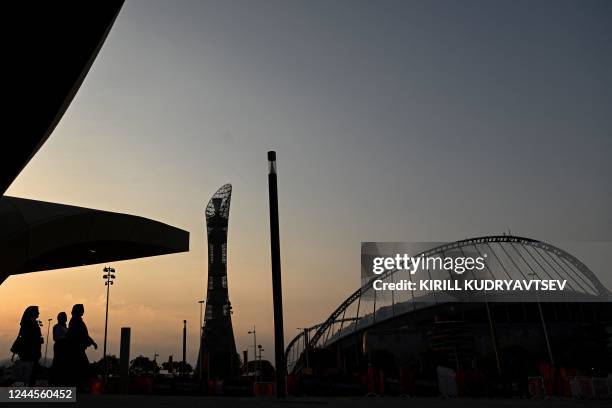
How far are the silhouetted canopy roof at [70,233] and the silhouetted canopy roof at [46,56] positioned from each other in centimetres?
1726

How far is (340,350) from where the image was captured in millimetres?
88062

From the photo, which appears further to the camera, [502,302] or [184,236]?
[502,302]

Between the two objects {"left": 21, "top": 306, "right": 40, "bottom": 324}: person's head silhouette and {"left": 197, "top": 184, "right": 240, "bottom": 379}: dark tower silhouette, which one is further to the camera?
{"left": 197, "top": 184, "right": 240, "bottom": 379}: dark tower silhouette

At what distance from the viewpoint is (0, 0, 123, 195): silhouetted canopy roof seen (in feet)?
15.5

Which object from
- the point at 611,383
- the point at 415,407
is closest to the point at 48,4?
the point at 415,407

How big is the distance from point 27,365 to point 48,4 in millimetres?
13741

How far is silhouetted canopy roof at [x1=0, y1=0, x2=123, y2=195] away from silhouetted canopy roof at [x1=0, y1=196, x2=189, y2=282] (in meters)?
17.3

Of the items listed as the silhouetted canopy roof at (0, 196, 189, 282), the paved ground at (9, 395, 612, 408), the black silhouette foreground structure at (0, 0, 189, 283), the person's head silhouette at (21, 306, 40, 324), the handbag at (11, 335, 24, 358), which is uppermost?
the silhouetted canopy roof at (0, 196, 189, 282)

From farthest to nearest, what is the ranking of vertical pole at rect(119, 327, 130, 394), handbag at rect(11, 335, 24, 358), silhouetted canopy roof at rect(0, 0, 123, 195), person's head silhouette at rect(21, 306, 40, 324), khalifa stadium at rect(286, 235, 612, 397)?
khalifa stadium at rect(286, 235, 612, 397) < vertical pole at rect(119, 327, 130, 394) < person's head silhouette at rect(21, 306, 40, 324) < handbag at rect(11, 335, 24, 358) < silhouetted canopy roof at rect(0, 0, 123, 195)

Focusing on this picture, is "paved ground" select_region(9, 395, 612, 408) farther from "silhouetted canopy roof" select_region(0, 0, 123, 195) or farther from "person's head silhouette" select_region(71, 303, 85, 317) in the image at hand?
"silhouetted canopy roof" select_region(0, 0, 123, 195)

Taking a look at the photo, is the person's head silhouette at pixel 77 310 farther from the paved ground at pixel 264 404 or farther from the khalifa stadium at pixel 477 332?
the khalifa stadium at pixel 477 332

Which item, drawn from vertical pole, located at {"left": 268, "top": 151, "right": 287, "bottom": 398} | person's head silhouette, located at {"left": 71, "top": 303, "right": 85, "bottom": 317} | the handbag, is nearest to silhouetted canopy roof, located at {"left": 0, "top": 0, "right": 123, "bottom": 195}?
person's head silhouette, located at {"left": 71, "top": 303, "right": 85, "bottom": 317}

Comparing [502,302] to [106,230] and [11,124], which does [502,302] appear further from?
[11,124]

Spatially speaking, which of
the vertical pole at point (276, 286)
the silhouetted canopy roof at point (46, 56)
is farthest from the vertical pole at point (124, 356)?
the silhouetted canopy roof at point (46, 56)
